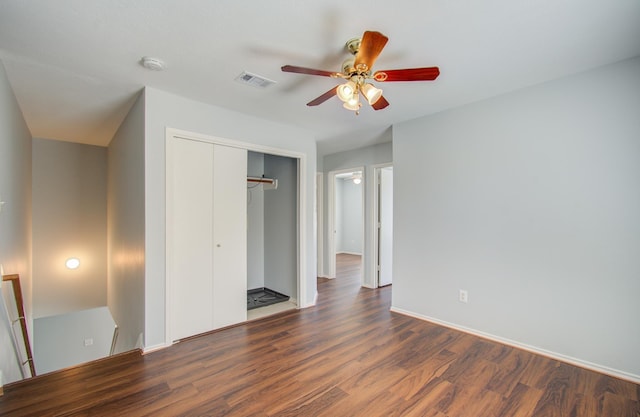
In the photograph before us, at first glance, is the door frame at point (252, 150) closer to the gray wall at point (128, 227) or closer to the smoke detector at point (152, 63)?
the gray wall at point (128, 227)

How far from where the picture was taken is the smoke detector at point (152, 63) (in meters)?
2.25

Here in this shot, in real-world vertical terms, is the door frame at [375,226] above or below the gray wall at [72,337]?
above

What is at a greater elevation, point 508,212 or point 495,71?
point 495,71

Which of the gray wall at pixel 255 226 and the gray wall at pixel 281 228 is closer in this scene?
the gray wall at pixel 281 228

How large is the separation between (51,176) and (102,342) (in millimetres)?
3070

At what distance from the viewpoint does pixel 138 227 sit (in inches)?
119

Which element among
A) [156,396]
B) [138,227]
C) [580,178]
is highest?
[580,178]

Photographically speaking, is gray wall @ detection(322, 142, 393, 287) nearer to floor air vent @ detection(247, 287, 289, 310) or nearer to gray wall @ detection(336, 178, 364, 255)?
floor air vent @ detection(247, 287, 289, 310)

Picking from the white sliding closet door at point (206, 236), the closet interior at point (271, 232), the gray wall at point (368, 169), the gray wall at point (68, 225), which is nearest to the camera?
the white sliding closet door at point (206, 236)

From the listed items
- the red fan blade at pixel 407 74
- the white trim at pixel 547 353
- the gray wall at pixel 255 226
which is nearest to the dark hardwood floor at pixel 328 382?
the white trim at pixel 547 353

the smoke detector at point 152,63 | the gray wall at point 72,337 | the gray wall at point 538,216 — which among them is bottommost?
the gray wall at point 72,337

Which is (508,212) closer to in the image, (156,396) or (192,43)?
(192,43)

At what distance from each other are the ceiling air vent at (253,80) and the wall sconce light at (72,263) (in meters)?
4.57

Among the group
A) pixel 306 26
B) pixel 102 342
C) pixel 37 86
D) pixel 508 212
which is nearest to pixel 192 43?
pixel 306 26
